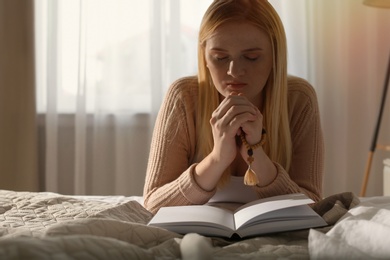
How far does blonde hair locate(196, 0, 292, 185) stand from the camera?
156 cm

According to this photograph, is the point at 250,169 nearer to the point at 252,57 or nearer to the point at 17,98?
the point at 252,57

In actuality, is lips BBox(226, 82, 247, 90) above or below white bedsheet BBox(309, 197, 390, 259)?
above

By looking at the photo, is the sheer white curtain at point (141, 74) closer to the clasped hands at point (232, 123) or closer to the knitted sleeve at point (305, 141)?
the knitted sleeve at point (305, 141)

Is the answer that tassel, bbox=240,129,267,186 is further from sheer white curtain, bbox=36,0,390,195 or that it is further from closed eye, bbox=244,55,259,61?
sheer white curtain, bbox=36,0,390,195

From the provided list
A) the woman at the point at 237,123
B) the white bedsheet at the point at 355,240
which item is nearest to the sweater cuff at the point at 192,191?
the woman at the point at 237,123

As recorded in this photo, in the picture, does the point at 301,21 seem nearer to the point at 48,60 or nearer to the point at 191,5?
the point at 191,5

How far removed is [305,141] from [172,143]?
0.37 m

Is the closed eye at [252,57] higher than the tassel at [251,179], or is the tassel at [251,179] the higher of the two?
the closed eye at [252,57]

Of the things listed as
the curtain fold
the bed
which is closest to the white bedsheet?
the bed

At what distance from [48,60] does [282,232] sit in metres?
2.27

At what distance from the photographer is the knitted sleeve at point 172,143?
1.62 metres

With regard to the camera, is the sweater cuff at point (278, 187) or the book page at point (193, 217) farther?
the sweater cuff at point (278, 187)

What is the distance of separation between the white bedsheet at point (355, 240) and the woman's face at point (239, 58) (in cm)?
50

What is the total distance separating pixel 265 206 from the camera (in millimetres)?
1214
